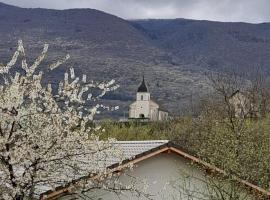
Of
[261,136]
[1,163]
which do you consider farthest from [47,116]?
[261,136]

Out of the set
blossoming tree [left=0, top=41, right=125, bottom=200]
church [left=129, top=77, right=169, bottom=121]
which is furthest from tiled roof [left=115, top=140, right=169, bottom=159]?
church [left=129, top=77, right=169, bottom=121]

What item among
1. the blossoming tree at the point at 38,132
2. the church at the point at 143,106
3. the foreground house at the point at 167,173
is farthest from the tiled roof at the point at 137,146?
the church at the point at 143,106

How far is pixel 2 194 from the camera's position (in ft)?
39.2

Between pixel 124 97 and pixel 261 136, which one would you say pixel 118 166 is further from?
pixel 124 97

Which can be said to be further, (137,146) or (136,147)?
(137,146)

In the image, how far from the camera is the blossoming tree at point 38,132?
1216 cm

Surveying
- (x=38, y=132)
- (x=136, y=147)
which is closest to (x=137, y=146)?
(x=136, y=147)

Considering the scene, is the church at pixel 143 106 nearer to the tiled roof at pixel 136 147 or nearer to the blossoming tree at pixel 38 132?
the tiled roof at pixel 136 147

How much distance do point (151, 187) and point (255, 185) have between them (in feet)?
9.30

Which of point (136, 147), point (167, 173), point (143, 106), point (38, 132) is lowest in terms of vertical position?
point (143, 106)

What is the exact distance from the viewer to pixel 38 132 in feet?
41.1

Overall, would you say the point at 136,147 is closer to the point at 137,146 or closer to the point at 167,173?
the point at 137,146

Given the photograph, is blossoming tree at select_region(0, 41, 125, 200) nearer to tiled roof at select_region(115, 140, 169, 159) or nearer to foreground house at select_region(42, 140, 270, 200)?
foreground house at select_region(42, 140, 270, 200)

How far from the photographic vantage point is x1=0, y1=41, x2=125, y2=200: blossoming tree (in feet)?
39.9
